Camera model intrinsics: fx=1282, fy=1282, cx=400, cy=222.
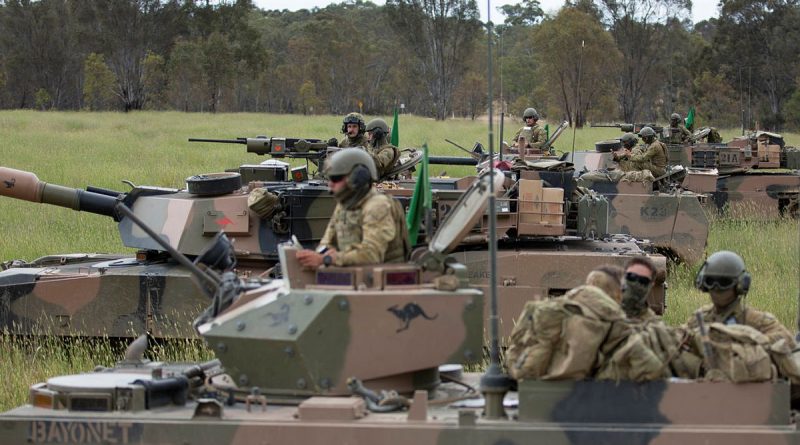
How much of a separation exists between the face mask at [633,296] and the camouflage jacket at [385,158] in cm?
687

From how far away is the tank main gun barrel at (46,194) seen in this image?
1262 centimetres

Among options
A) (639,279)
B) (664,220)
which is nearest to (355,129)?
(664,220)

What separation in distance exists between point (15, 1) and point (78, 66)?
436 centimetres

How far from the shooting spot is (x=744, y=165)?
26.0 metres

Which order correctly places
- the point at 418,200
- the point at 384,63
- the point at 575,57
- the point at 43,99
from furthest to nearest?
1. the point at 384,63
2. the point at 43,99
3. the point at 575,57
4. the point at 418,200

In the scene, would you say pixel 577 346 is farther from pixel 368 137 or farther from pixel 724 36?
pixel 724 36

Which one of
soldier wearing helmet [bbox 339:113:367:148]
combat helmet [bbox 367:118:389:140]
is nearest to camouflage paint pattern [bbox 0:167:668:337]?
combat helmet [bbox 367:118:389:140]

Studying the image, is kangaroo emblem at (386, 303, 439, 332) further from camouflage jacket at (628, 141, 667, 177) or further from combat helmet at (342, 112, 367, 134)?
camouflage jacket at (628, 141, 667, 177)

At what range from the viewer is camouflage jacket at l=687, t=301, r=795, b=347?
761cm

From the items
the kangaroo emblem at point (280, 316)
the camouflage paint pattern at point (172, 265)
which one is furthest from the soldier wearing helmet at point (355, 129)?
the kangaroo emblem at point (280, 316)

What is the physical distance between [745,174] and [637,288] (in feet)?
62.2

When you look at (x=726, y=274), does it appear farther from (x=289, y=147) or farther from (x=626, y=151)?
(x=626, y=151)

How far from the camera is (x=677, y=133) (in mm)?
26562

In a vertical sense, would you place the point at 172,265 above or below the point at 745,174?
above
